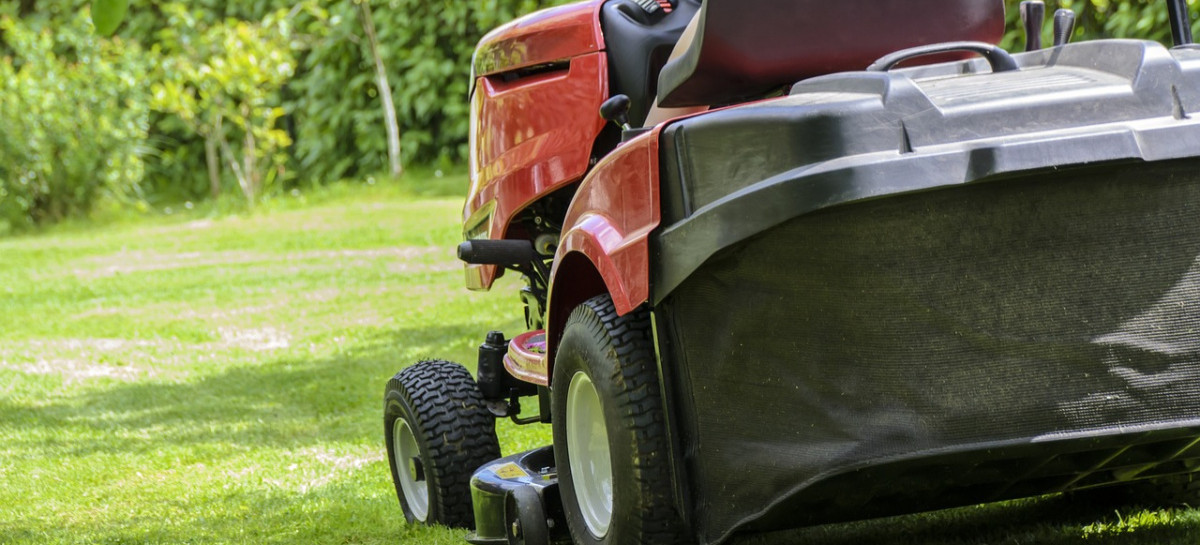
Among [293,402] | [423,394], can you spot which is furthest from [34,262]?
Answer: [423,394]

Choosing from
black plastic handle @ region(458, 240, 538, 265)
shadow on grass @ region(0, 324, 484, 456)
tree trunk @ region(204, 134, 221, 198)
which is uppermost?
black plastic handle @ region(458, 240, 538, 265)

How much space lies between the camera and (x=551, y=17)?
4102 mm

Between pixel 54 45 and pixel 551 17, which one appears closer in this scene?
pixel 551 17

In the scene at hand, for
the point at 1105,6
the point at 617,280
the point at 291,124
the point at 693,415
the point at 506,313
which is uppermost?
the point at 617,280

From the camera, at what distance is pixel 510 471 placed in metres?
3.63

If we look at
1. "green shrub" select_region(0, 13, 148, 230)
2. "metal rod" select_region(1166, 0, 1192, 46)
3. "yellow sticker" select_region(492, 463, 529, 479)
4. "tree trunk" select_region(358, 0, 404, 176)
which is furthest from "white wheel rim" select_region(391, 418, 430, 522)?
"tree trunk" select_region(358, 0, 404, 176)

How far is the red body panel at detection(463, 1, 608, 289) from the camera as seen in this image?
3.95 metres

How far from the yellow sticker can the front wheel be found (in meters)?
0.51

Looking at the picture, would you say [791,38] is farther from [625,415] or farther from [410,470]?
[410,470]

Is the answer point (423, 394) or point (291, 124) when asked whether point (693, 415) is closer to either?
point (423, 394)

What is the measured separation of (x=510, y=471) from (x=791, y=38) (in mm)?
1270

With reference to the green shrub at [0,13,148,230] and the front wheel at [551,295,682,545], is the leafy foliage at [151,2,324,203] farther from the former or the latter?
the front wheel at [551,295,682,545]

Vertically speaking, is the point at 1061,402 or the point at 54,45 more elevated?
the point at 1061,402

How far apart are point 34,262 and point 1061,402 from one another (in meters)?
12.1
